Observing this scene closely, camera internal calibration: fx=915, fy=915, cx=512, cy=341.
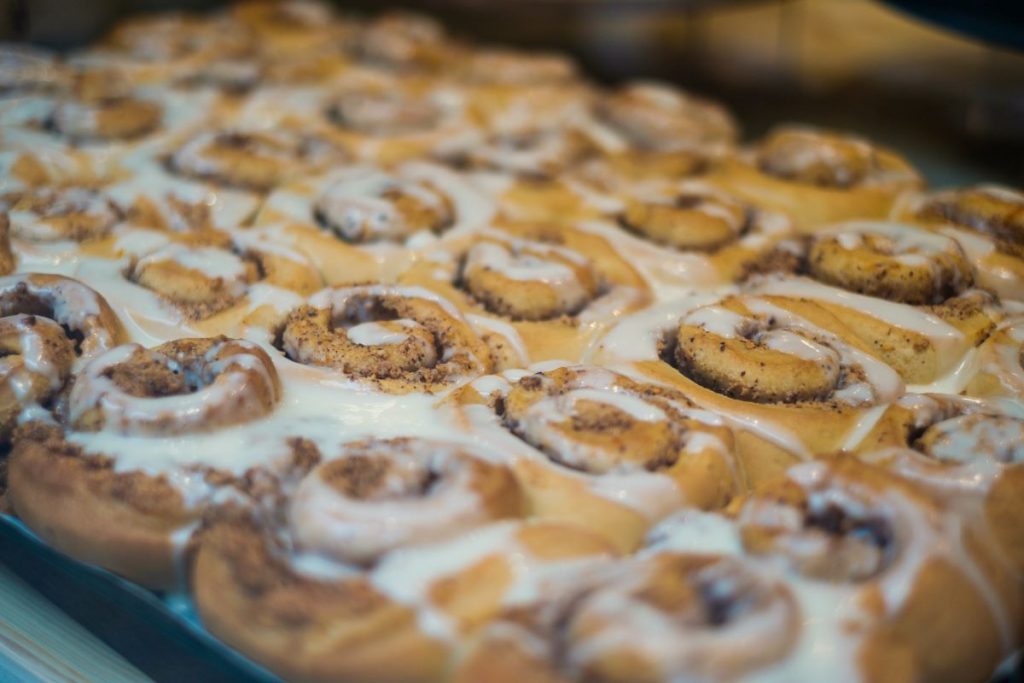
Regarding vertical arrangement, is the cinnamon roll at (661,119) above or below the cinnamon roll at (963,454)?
above

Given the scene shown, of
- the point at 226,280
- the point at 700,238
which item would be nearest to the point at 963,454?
the point at 700,238

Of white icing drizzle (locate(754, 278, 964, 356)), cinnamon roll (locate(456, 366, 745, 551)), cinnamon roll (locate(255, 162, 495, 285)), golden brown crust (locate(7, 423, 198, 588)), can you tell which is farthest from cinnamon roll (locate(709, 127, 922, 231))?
golden brown crust (locate(7, 423, 198, 588))

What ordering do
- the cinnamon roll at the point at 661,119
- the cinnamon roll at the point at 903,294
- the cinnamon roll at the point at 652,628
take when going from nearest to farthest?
the cinnamon roll at the point at 652,628
the cinnamon roll at the point at 903,294
the cinnamon roll at the point at 661,119

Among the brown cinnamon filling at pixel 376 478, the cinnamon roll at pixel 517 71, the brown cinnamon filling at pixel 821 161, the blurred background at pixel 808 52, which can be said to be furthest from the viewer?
the blurred background at pixel 808 52

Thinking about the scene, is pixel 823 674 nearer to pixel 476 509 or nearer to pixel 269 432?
pixel 476 509

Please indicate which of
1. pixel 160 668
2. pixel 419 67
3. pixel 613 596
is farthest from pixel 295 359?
pixel 419 67

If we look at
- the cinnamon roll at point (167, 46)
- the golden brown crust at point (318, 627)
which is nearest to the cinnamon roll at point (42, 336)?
the golden brown crust at point (318, 627)

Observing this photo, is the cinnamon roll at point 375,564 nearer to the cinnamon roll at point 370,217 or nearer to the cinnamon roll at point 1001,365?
the cinnamon roll at point 370,217

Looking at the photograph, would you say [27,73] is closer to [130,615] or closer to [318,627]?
[130,615]
